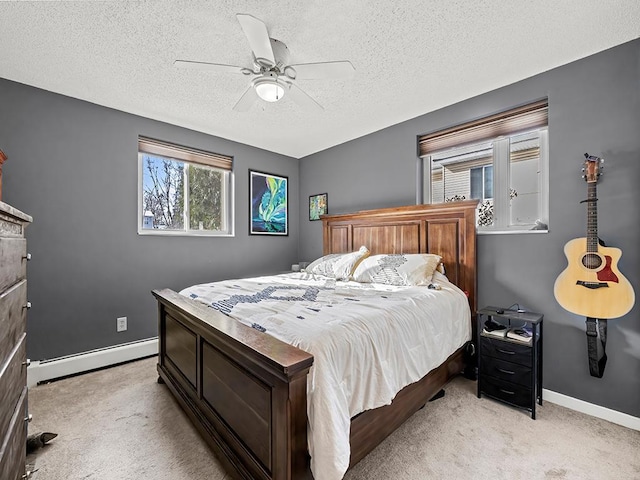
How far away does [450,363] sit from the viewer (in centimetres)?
237

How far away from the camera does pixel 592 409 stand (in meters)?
2.10

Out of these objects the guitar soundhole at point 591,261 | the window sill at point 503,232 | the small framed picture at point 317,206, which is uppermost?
the small framed picture at point 317,206

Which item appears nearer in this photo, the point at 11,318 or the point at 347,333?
the point at 11,318

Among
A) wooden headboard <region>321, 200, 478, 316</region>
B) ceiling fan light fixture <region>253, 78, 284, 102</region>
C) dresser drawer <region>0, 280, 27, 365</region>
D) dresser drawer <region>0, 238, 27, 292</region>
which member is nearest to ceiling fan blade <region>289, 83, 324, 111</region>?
ceiling fan light fixture <region>253, 78, 284, 102</region>

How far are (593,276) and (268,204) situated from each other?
3.59 metres

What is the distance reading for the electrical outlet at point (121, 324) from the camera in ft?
9.89

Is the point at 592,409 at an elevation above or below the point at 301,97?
below

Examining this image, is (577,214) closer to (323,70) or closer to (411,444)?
(411,444)

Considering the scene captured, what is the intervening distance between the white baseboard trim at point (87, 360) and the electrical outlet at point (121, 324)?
0.54 feet

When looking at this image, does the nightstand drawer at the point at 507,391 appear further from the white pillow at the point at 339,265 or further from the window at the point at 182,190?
the window at the point at 182,190

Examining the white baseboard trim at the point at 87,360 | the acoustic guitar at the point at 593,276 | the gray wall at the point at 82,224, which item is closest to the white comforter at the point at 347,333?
the acoustic guitar at the point at 593,276

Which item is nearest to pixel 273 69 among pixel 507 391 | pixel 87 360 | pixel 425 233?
pixel 425 233

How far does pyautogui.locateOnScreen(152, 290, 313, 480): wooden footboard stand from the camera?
116 cm

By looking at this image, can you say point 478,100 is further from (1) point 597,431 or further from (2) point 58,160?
(2) point 58,160
